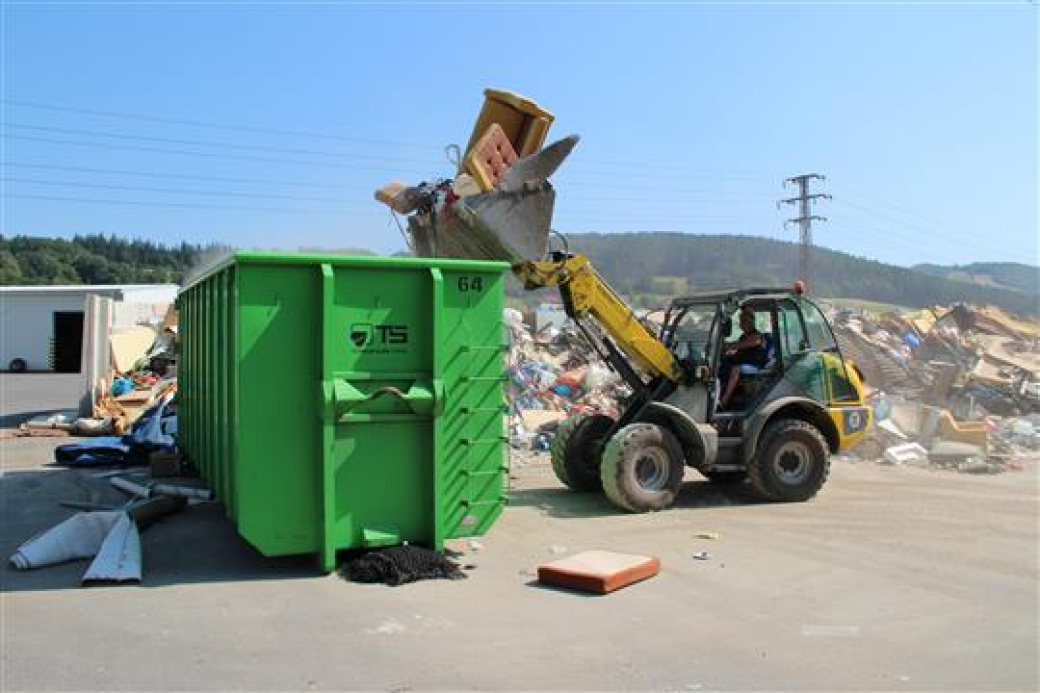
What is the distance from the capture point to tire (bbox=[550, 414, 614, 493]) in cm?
A: 1002

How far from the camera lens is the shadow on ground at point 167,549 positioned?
20.0ft

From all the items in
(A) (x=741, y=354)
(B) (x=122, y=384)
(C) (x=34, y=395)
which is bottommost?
(C) (x=34, y=395)

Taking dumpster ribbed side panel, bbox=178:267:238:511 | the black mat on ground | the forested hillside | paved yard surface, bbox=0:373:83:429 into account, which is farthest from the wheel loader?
A: the forested hillside

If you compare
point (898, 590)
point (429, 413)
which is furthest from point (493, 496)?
point (898, 590)

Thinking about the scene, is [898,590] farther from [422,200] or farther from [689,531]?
[422,200]

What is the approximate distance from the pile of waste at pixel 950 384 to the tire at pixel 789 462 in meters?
3.94

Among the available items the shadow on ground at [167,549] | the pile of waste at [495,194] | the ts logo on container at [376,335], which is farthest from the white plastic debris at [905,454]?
the shadow on ground at [167,549]

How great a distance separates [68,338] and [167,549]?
33.5 meters

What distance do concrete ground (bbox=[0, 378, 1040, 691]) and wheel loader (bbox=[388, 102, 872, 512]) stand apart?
0.96 m

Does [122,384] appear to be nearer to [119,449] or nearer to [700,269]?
[119,449]

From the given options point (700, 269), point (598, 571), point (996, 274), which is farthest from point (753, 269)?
point (598, 571)

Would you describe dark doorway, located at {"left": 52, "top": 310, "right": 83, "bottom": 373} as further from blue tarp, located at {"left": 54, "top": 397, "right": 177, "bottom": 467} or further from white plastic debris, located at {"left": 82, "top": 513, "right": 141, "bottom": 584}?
white plastic debris, located at {"left": 82, "top": 513, "right": 141, "bottom": 584}

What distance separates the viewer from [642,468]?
29.9 ft

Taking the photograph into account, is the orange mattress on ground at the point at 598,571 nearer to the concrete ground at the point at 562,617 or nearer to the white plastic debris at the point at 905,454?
the concrete ground at the point at 562,617
